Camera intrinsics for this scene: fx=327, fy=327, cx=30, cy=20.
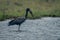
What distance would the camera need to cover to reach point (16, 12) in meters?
35.8

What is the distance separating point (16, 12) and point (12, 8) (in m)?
3.11

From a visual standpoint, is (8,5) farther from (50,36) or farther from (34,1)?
(50,36)

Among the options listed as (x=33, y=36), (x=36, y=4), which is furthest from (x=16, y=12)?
(x=33, y=36)

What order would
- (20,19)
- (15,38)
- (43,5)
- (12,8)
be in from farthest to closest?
1. (43,5)
2. (12,8)
3. (20,19)
4. (15,38)

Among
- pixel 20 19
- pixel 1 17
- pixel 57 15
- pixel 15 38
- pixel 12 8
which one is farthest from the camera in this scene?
pixel 12 8

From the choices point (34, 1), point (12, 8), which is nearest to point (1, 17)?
point (12, 8)

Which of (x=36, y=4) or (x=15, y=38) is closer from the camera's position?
(x=15, y=38)

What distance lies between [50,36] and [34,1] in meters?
26.6

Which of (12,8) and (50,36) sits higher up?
(50,36)

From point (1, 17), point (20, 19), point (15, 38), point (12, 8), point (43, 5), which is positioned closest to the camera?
point (15, 38)

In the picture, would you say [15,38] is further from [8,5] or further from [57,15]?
[8,5]

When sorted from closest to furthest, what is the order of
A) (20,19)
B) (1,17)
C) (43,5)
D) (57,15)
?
1. (20,19)
2. (1,17)
3. (57,15)
4. (43,5)

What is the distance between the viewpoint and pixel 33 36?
1934 centimetres

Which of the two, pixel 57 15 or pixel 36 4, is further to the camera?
pixel 36 4
